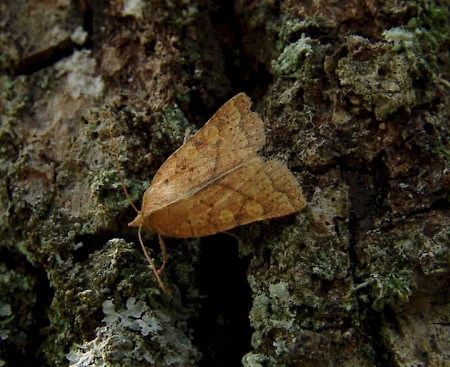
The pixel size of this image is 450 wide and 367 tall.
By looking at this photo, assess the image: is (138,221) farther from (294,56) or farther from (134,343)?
(294,56)

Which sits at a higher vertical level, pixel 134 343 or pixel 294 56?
pixel 294 56

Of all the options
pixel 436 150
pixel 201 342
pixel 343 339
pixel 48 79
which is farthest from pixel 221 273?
pixel 48 79

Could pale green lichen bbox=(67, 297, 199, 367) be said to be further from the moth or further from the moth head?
the moth head

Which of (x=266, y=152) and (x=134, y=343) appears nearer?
(x=134, y=343)

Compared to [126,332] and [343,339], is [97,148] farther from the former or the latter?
[343,339]

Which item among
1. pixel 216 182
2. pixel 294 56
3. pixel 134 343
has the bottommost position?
pixel 134 343

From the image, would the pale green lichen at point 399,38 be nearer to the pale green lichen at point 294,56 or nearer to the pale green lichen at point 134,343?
the pale green lichen at point 294,56

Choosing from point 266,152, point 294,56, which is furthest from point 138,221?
point 294,56
